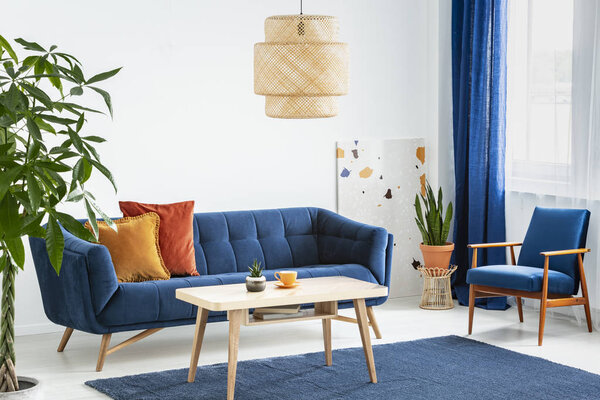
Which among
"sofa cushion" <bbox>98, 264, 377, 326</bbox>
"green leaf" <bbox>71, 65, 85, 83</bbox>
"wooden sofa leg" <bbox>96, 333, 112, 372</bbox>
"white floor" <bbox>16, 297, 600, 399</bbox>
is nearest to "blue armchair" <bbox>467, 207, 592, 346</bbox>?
"white floor" <bbox>16, 297, 600, 399</bbox>

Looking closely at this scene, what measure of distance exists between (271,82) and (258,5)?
2.06 metres

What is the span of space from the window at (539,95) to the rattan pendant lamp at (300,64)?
6.99 feet

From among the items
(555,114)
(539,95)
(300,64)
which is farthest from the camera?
(539,95)

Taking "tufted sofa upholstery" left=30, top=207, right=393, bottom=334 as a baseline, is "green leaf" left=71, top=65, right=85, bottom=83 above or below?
above

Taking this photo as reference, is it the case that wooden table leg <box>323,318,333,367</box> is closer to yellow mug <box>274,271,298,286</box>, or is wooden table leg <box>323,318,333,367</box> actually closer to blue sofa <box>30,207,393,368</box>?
yellow mug <box>274,271,298,286</box>

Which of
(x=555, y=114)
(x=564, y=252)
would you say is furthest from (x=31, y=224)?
(x=555, y=114)

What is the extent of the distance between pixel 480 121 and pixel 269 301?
2.99m

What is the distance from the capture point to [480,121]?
649cm

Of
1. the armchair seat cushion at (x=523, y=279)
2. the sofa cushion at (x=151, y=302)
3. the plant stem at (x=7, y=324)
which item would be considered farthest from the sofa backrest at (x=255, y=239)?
the plant stem at (x=7, y=324)

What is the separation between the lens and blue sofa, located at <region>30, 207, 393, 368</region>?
15.5 ft

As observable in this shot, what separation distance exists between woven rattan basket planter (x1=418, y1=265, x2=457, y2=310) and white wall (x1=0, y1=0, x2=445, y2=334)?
0.92 m

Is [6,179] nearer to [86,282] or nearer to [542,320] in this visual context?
[86,282]

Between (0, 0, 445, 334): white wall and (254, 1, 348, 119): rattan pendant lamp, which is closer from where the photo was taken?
(254, 1, 348, 119): rattan pendant lamp

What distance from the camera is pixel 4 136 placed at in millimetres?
2297
